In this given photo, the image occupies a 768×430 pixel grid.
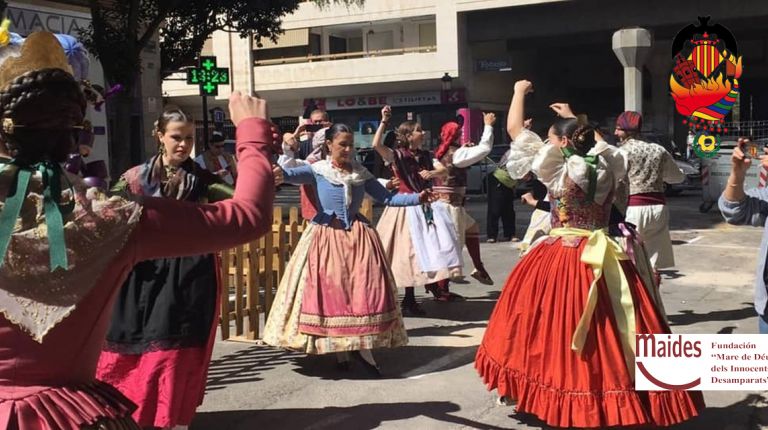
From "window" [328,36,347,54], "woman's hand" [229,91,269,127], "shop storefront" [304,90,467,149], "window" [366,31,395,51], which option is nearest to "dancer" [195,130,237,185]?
"woman's hand" [229,91,269,127]

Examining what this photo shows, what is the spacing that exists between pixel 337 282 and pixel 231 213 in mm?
3889

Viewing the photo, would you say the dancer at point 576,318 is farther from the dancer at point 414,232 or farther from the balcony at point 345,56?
the balcony at point 345,56

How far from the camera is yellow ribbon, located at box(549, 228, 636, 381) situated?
4.44 metres

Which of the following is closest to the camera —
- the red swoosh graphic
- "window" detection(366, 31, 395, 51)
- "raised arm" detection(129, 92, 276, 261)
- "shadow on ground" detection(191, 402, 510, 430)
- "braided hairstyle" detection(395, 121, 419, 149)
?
"raised arm" detection(129, 92, 276, 261)

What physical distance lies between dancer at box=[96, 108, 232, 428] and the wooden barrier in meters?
2.61

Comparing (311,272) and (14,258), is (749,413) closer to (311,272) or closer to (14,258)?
(311,272)

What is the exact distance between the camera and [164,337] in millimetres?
4180

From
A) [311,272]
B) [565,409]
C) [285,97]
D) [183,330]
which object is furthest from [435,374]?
[285,97]

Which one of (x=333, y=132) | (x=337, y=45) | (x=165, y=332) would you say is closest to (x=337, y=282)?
(x=333, y=132)

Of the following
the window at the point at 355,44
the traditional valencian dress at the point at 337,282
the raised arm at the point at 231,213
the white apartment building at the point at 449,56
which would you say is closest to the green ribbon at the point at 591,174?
the traditional valencian dress at the point at 337,282

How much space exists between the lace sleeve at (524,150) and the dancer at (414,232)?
287 centimetres

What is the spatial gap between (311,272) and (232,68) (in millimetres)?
34215

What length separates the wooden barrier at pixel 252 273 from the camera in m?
7.09

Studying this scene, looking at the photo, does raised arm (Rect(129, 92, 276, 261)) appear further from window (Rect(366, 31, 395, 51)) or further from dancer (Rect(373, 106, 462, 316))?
window (Rect(366, 31, 395, 51))
